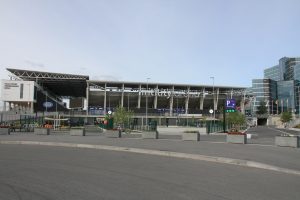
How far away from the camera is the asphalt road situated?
764cm

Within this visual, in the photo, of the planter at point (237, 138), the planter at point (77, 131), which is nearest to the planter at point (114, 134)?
the planter at point (77, 131)

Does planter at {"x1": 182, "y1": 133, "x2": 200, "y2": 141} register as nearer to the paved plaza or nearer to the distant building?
the paved plaza

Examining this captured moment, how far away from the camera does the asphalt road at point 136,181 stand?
764 centimetres

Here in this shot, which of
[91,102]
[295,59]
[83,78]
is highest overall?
[295,59]

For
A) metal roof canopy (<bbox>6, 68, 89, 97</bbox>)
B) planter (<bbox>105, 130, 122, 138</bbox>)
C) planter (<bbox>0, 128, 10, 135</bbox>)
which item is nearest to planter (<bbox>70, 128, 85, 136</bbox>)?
planter (<bbox>105, 130, 122, 138</bbox>)

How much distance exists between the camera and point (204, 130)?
168 ft

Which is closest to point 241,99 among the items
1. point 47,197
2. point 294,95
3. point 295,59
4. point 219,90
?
point 219,90

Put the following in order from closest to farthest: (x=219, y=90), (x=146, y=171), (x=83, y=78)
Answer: (x=146, y=171)
(x=83, y=78)
(x=219, y=90)

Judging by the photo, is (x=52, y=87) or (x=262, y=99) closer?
(x=52, y=87)

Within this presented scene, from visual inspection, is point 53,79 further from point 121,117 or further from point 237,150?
point 237,150

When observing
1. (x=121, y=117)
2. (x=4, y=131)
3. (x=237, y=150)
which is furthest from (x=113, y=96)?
(x=237, y=150)

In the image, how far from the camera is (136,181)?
9320 millimetres

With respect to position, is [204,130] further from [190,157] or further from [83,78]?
[83,78]

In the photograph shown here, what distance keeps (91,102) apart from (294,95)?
10277cm
